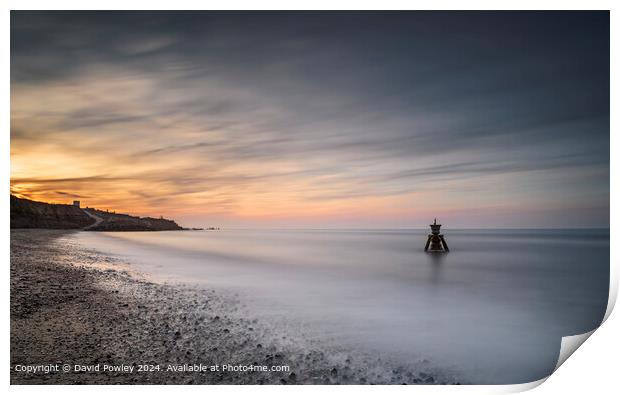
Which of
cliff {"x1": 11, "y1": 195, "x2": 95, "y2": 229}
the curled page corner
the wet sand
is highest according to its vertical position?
cliff {"x1": 11, "y1": 195, "x2": 95, "y2": 229}

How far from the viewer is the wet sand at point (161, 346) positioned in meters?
2.95

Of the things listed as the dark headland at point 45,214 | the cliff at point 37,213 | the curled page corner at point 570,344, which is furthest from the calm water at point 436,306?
the cliff at point 37,213

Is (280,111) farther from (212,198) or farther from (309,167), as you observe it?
(212,198)

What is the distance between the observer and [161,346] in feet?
9.87

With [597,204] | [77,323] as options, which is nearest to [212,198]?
[77,323]

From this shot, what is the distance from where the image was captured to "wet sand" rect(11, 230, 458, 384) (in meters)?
2.95

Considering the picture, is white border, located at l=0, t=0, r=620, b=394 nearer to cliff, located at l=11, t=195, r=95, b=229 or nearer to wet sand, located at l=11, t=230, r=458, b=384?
wet sand, located at l=11, t=230, r=458, b=384

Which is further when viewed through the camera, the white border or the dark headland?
the dark headland

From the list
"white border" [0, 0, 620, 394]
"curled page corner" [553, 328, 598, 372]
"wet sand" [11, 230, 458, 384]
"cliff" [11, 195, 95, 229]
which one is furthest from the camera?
"cliff" [11, 195, 95, 229]

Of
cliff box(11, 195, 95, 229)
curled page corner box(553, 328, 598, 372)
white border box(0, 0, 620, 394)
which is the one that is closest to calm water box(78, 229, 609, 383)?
curled page corner box(553, 328, 598, 372)
